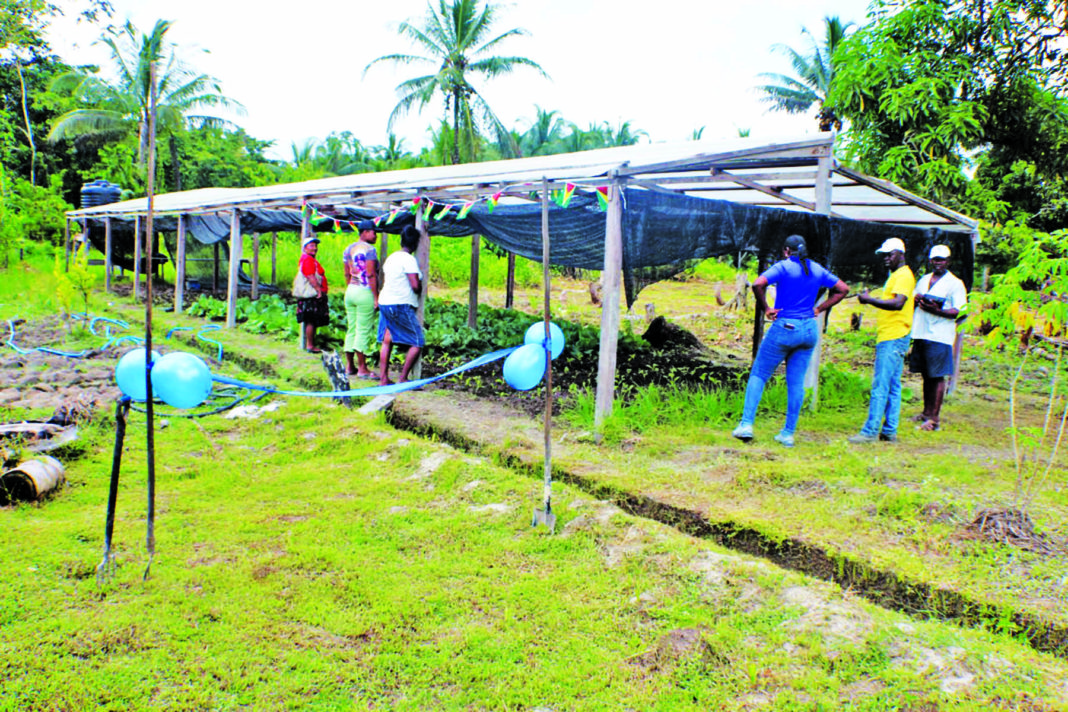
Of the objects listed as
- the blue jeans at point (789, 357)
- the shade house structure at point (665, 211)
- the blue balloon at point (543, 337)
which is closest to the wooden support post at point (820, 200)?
the shade house structure at point (665, 211)

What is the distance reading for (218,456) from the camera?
5391mm

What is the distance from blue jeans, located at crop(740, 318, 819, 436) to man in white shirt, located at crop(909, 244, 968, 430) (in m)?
1.13

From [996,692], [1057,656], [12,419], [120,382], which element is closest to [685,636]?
[996,692]

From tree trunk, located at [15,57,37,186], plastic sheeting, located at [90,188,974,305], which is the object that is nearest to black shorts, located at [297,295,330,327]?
plastic sheeting, located at [90,188,974,305]

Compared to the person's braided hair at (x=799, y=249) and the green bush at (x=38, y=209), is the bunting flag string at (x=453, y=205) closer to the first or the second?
the person's braided hair at (x=799, y=249)

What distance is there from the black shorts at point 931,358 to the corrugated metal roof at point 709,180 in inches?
70.3

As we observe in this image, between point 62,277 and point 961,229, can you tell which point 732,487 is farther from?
point 62,277

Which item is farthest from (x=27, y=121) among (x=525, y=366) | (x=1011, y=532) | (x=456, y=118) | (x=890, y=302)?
(x=1011, y=532)

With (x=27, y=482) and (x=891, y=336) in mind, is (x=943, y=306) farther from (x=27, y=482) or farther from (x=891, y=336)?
(x=27, y=482)

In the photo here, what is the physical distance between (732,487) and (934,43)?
1006 centimetres

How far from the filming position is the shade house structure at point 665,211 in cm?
579

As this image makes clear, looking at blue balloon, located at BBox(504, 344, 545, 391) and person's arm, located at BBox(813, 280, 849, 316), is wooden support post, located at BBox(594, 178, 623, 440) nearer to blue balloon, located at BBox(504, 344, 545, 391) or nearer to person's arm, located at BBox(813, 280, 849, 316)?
blue balloon, located at BBox(504, 344, 545, 391)

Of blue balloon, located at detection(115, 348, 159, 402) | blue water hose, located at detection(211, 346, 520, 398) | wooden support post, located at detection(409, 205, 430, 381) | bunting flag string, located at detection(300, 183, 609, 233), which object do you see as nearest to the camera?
blue balloon, located at detection(115, 348, 159, 402)

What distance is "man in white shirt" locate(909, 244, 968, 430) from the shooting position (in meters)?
5.81
